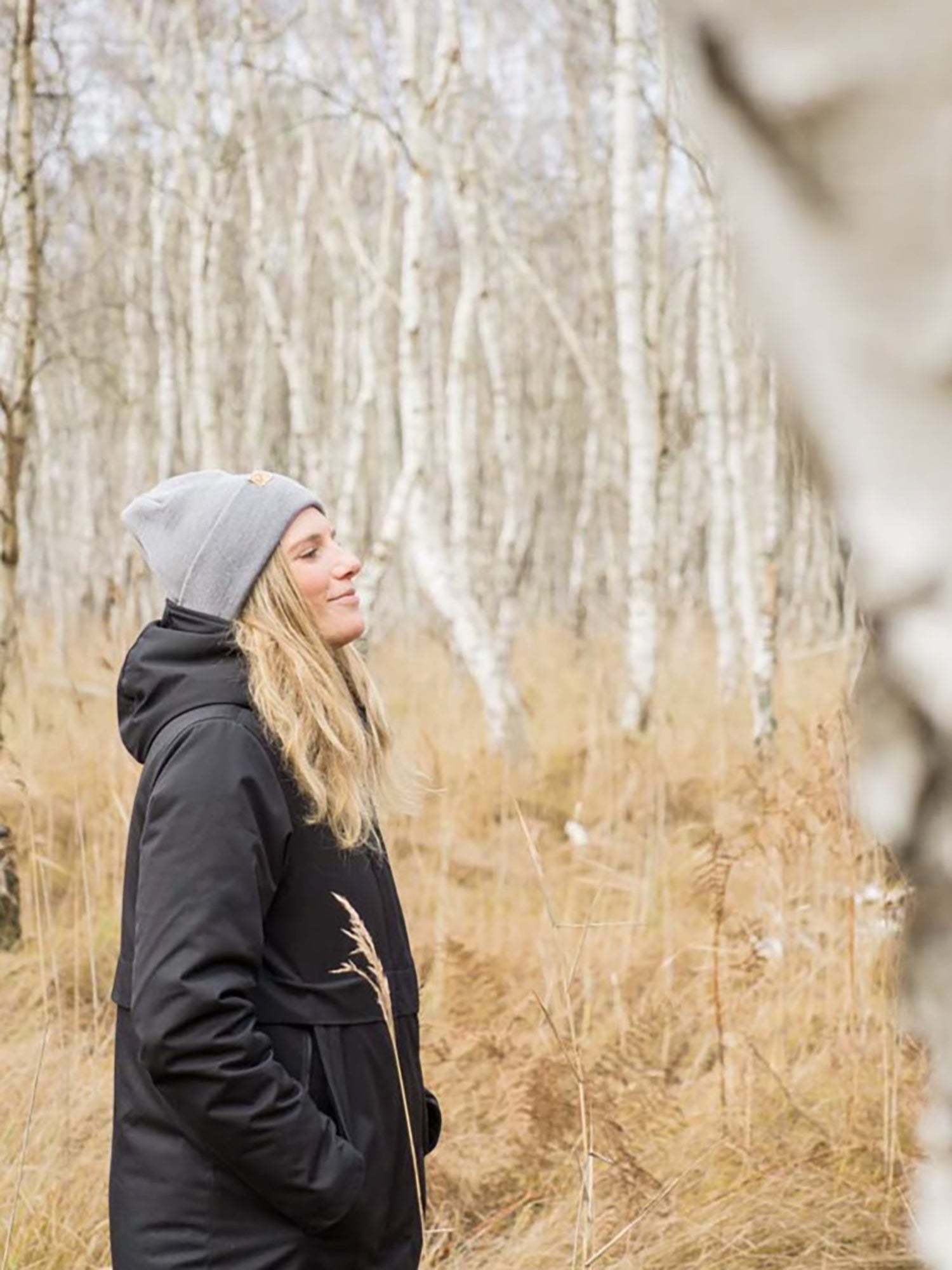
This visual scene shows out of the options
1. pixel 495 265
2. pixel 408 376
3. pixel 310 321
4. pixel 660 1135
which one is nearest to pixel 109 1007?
pixel 660 1135

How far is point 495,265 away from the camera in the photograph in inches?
654

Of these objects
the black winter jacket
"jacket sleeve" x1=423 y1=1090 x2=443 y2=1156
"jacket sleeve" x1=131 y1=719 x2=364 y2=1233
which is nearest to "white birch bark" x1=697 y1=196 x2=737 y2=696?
"jacket sleeve" x1=423 y1=1090 x2=443 y2=1156

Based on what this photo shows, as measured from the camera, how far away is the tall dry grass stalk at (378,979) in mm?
1688

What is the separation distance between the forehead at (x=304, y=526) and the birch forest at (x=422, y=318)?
1567 millimetres

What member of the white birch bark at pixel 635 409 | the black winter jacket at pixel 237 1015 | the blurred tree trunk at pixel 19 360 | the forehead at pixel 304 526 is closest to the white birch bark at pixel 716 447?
the white birch bark at pixel 635 409

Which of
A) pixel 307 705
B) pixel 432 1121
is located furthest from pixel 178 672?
pixel 432 1121

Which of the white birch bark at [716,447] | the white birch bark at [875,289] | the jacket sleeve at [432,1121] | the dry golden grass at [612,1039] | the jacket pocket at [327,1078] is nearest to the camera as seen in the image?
the white birch bark at [875,289]

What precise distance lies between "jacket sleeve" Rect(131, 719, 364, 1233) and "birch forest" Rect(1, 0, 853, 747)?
→ 1324mm

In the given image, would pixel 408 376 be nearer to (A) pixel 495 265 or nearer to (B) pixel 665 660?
(B) pixel 665 660

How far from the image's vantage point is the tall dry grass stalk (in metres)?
1.69

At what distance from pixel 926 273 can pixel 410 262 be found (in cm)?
714

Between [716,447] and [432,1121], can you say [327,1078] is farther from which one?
[716,447]

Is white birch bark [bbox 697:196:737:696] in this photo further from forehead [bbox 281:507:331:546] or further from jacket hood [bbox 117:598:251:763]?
jacket hood [bbox 117:598:251:763]

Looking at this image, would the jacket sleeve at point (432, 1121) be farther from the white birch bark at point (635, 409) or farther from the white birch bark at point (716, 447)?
the white birch bark at point (716, 447)
